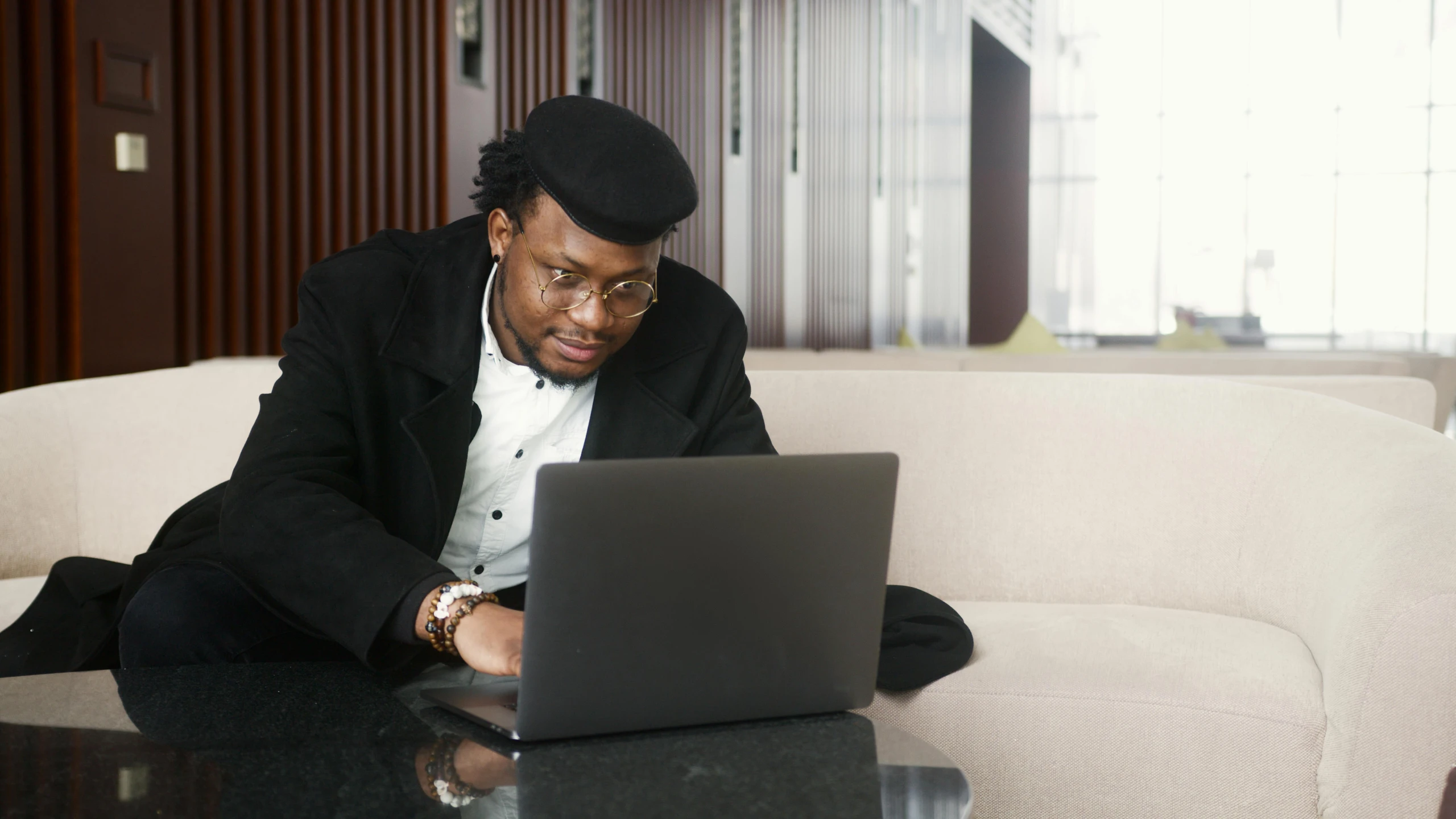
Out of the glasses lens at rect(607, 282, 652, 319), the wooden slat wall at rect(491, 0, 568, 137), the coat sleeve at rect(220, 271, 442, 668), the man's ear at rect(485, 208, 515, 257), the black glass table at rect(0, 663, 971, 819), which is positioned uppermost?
the wooden slat wall at rect(491, 0, 568, 137)

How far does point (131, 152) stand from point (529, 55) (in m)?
2.51

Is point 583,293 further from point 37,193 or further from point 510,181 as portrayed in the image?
point 37,193

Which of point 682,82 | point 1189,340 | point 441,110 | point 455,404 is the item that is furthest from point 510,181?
point 682,82

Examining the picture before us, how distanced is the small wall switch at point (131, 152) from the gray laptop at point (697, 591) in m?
2.29

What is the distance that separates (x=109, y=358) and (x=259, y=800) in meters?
2.34

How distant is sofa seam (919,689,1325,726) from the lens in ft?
5.40

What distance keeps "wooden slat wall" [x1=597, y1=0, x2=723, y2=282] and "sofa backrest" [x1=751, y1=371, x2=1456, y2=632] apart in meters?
3.88

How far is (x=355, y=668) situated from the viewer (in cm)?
130

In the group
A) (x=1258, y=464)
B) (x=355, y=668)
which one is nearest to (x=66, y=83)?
(x=355, y=668)

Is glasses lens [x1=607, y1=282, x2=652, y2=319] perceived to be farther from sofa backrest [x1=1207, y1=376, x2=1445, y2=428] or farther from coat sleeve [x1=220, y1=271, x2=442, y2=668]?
sofa backrest [x1=1207, y1=376, x2=1445, y2=428]

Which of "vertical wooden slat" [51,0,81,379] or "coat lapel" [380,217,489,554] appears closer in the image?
"coat lapel" [380,217,489,554]

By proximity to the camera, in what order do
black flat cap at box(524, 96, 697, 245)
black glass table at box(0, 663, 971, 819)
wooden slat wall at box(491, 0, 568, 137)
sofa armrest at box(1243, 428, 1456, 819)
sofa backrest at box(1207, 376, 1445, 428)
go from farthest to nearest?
1. wooden slat wall at box(491, 0, 568, 137)
2. sofa backrest at box(1207, 376, 1445, 428)
3. sofa armrest at box(1243, 428, 1456, 819)
4. black flat cap at box(524, 96, 697, 245)
5. black glass table at box(0, 663, 971, 819)

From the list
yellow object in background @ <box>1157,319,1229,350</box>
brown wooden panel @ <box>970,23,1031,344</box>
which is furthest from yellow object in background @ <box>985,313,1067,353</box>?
brown wooden panel @ <box>970,23,1031,344</box>

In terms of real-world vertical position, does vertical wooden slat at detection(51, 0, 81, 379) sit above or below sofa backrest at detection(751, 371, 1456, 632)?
above
